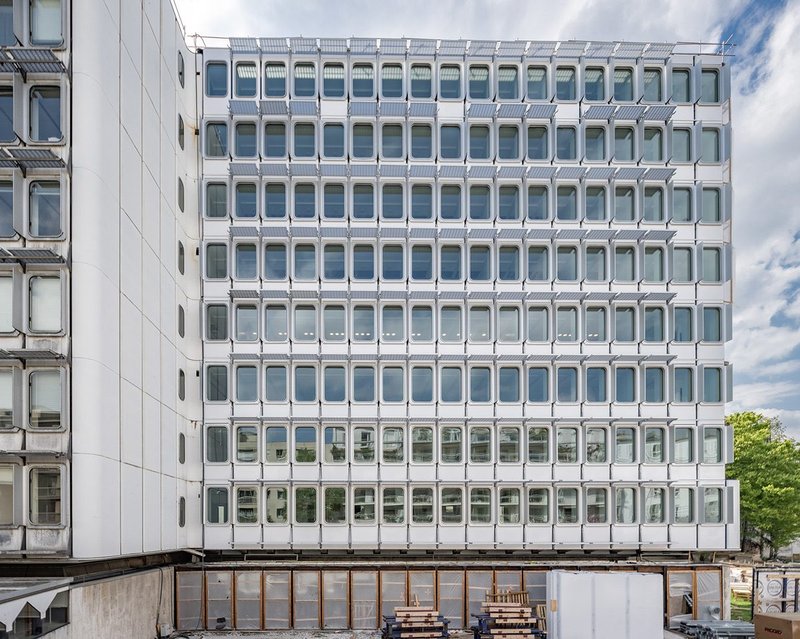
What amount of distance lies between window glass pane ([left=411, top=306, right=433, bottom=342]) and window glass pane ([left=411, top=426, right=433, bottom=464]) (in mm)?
4438

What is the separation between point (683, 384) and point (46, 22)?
30168 millimetres

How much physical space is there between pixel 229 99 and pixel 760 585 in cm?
3368

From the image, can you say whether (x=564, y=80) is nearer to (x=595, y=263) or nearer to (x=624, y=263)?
(x=595, y=263)

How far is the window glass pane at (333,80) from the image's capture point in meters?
28.2

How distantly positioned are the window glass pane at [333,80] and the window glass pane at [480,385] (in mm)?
15297

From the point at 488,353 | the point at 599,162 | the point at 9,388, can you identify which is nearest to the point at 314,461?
the point at 488,353

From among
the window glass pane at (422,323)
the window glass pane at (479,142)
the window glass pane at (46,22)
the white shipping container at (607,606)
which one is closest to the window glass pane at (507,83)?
the window glass pane at (479,142)

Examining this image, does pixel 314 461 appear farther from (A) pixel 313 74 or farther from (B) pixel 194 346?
(A) pixel 313 74

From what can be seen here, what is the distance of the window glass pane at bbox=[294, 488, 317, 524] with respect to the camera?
27047 mm

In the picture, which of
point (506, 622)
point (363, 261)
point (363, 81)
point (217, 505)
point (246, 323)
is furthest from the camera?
point (363, 81)

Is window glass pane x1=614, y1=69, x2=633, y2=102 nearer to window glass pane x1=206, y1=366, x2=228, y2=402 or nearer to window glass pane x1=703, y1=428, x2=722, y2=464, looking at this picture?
window glass pane x1=703, y1=428, x2=722, y2=464

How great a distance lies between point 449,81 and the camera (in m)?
28.6

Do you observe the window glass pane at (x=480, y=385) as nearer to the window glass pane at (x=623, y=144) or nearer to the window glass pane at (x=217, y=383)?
the window glass pane at (x=217, y=383)

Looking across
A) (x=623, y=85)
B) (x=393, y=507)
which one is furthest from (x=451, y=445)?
(x=623, y=85)
